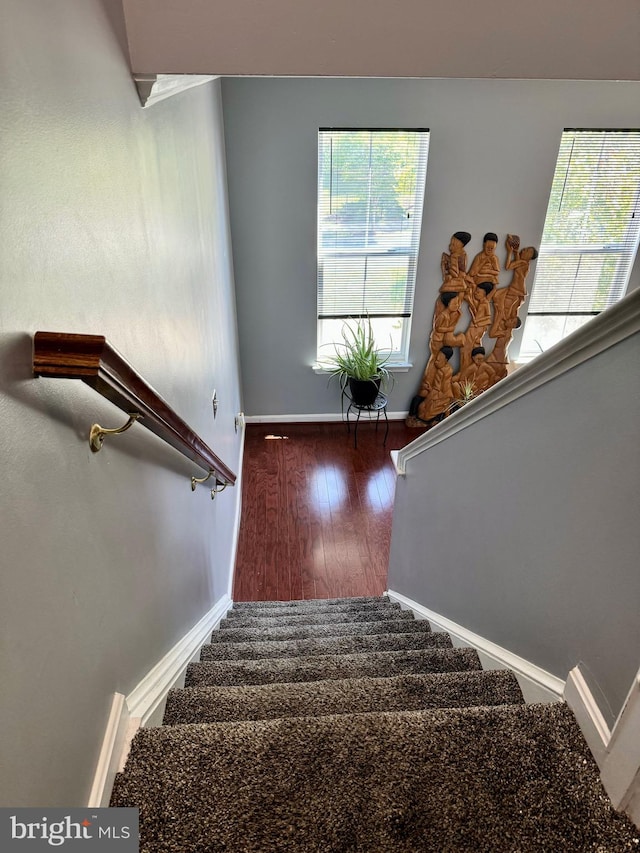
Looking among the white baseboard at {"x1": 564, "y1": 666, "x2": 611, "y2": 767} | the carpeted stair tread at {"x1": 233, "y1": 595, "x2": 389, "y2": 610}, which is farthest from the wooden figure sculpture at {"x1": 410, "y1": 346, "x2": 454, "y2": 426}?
the white baseboard at {"x1": 564, "y1": 666, "x2": 611, "y2": 767}

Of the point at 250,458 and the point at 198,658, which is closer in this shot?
the point at 198,658

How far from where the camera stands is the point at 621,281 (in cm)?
459

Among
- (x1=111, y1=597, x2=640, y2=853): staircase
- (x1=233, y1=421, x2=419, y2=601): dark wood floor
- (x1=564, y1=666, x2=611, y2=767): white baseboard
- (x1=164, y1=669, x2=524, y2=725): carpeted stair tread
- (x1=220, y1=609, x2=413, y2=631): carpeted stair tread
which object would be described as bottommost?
(x1=233, y1=421, x2=419, y2=601): dark wood floor

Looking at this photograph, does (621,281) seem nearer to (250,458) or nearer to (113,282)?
(250,458)

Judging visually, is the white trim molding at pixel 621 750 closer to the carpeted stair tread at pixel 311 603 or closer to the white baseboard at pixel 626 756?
the white baseboard at pixel 626 756

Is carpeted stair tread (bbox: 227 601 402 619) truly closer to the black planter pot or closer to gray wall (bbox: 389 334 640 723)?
gray wall (bbox: 389 334 640 723)

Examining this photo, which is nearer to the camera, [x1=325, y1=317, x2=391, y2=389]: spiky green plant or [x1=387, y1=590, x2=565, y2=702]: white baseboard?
[x1=387, y1=590, x2=565, y2=702]: white baseboard

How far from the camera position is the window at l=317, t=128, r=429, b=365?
3.94 metres

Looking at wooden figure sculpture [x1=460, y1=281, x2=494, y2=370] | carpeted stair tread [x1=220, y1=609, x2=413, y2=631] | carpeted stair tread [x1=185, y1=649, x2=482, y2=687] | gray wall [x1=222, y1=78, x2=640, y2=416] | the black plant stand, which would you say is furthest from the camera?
the black plant stand

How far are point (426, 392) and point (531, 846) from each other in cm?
404

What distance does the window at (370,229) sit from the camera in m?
3.94

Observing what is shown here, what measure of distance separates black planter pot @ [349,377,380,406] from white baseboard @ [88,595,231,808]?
287 centimetres

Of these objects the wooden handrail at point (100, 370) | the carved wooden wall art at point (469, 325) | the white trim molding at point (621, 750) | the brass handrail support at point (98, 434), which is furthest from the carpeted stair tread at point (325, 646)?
the carved wooden wall art at point (469, 325)

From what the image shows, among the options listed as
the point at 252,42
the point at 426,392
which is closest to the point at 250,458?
the point at 426,392
